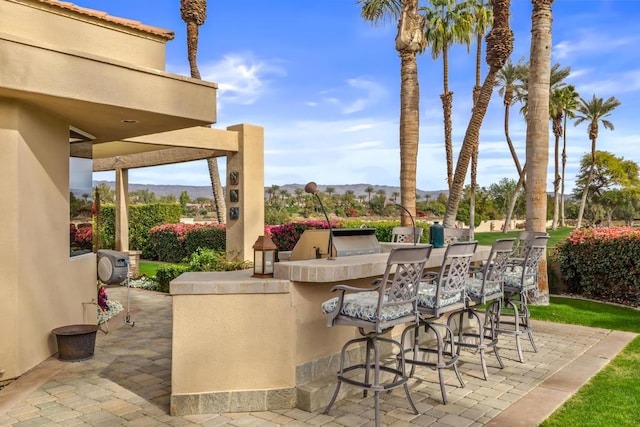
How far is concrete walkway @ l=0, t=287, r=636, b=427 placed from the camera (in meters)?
4.00

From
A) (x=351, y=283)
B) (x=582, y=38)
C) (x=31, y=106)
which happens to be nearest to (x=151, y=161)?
(x=31, y=106)

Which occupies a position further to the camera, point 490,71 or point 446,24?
point 446,24

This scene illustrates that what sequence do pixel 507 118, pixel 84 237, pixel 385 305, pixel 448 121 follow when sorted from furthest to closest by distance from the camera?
pixel 507 118, pixel 448 121, pixel 84 237, pixel 385 305

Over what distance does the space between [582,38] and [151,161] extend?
43.8 feet

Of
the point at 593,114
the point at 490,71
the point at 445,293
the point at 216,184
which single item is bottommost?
the point at 445,293

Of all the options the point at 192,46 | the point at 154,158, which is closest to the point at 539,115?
the point at 154,158

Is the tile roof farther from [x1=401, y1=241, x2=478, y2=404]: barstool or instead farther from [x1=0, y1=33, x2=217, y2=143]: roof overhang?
[x1=401, y1=241, x2=478, y2=404]: barstool

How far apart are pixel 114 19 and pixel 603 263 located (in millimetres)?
9002

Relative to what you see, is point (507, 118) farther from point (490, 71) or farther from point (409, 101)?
point (409, 101)

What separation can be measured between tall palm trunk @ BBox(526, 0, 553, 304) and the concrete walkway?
310cm

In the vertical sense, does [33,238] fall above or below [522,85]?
below

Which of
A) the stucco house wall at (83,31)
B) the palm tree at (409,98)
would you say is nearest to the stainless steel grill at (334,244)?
the stucco house wall at (83,31)

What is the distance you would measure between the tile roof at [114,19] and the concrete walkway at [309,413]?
390cm

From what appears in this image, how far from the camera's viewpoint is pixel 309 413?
13.4 feet
